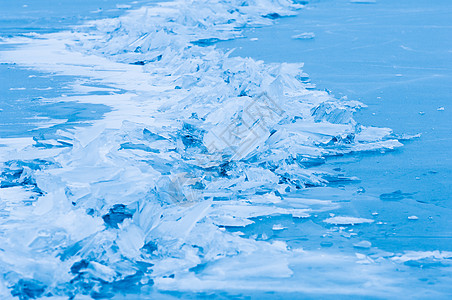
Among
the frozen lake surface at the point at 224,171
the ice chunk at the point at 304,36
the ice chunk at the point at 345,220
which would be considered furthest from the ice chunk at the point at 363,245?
the ice chunk at the point at 304,36

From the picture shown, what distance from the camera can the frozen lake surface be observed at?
2.37 m

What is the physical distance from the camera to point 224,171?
329cm

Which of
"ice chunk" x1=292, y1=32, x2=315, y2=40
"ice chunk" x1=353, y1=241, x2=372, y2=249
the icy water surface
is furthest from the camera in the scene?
"ice chunk" x1=292, y1=32, x2=315, y2=40

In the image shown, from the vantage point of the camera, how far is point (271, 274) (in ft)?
7.86

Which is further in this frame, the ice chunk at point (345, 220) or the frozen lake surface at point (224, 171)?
the ice chunk at point (345, 220)

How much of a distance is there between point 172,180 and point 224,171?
35 centimetres

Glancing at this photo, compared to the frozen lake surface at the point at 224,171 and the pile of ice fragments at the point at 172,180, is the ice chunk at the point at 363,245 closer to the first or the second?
the frozen lake surface at the point at 224,171

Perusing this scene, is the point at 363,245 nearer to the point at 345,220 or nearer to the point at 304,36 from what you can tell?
the point at 345,220

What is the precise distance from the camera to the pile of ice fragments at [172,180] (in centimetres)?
239

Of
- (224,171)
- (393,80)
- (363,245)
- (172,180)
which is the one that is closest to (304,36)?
(393,80)

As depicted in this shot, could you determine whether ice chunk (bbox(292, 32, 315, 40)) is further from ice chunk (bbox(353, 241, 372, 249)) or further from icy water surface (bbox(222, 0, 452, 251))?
ice chunk (bbox(353, 241, 372, 249))

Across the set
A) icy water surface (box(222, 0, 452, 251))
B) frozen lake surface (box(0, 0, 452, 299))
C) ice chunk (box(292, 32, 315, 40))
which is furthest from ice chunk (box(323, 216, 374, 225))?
ice chunk (box(292, 32, 315, 40))

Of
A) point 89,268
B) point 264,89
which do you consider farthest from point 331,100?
point 89,268

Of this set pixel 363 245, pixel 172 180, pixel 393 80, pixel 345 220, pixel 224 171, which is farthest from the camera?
pixel 393 80
